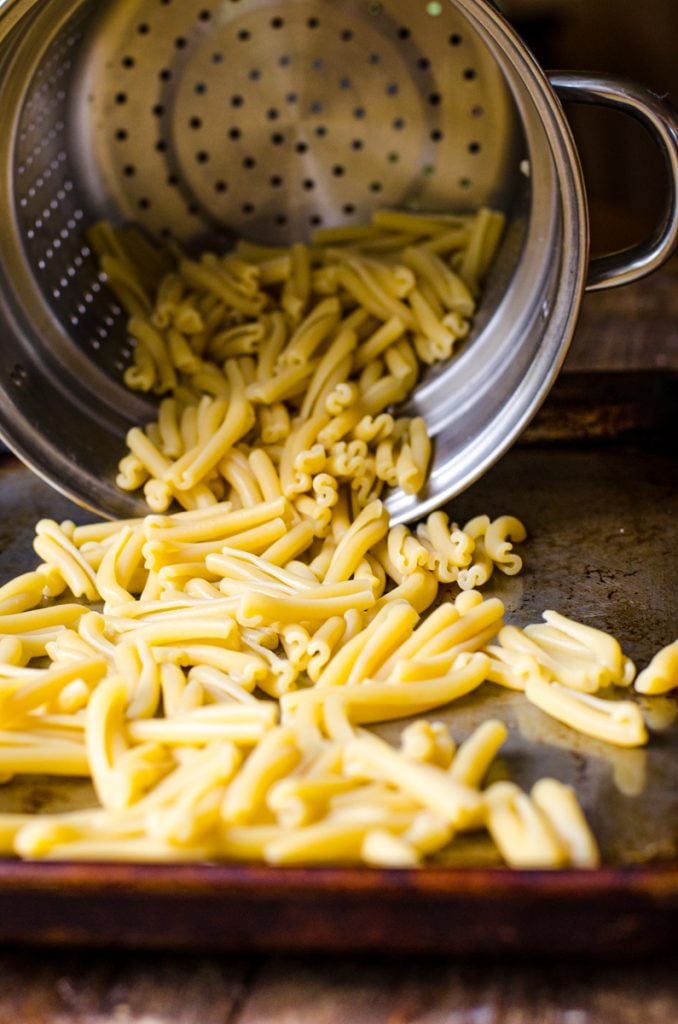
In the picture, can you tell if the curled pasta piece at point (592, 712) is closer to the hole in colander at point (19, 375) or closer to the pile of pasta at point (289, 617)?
the pile of pasta at point (289, 617)

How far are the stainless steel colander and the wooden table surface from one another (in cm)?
77

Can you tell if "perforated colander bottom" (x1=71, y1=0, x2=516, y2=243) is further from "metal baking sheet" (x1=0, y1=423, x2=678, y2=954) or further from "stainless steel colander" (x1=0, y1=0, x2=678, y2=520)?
"metal baking sheet" (x1=0, y1=423, x2=678, y2=954)

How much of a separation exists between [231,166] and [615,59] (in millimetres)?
3147

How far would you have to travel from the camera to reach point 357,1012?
1.05 metres

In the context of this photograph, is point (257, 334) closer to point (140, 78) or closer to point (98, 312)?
point (98, 312)

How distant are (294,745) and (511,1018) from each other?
35 cm

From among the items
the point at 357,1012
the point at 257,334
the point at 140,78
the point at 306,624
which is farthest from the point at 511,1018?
the point at 140,78

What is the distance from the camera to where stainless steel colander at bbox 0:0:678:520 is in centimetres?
178

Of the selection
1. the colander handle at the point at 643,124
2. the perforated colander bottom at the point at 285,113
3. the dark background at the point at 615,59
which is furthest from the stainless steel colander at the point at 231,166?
the dark background at the point at 615,59

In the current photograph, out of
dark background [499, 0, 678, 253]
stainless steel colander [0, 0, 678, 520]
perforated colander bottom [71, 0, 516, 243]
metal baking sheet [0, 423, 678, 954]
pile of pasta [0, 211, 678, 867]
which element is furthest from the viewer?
dark background [499, 0, 678, 253]

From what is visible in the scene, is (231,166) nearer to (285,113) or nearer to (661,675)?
(285,113)

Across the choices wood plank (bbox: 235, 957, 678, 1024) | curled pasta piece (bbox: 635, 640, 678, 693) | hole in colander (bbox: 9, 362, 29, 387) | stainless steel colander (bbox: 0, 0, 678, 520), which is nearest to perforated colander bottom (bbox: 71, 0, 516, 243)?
stainless steel colander (bbox: 0, 0, 678, 520)

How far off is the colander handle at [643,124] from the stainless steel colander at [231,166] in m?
0.17

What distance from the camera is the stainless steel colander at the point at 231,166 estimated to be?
1784mm
